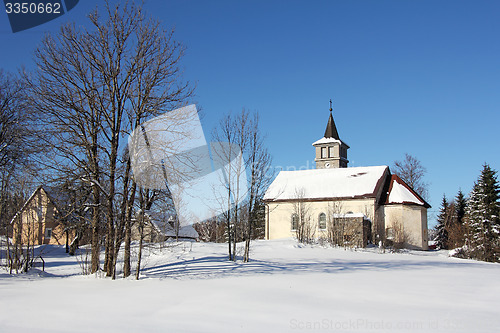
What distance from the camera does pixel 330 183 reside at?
42750 millimetres

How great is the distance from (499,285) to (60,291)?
1237 cm

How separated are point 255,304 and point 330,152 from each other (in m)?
49.2

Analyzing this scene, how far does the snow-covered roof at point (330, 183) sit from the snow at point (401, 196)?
58.6 inches

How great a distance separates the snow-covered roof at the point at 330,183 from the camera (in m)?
40.5

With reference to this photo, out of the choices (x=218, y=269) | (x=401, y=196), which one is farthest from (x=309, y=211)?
(x=218, y=269)

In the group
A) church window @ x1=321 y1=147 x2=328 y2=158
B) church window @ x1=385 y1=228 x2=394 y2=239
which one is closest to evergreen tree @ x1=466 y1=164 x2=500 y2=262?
church window @ x1=385 y1=228 x2=394 y2=239

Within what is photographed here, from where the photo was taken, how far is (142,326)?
250 inches

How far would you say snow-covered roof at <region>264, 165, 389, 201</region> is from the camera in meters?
40.5

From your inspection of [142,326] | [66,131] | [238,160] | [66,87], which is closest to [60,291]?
[142,326]

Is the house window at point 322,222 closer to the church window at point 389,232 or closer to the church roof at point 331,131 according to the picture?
the church window at point 389,232

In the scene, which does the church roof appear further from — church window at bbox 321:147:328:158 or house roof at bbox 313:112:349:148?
church window at bbox 321:147:328:158

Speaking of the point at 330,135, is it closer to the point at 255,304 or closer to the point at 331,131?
the point at 331,131

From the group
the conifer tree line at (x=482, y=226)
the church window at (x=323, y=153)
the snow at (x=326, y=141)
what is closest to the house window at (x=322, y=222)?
the conifer tree line at (x=482, y=226)

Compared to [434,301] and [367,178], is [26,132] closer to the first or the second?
[434,301]
